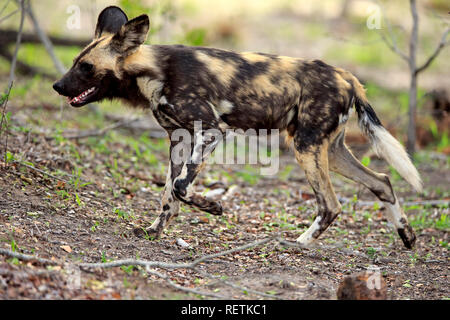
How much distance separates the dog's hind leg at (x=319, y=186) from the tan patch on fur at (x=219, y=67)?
677 mm

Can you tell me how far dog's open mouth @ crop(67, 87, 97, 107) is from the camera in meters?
3.83

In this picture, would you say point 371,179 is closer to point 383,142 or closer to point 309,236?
point 383,142

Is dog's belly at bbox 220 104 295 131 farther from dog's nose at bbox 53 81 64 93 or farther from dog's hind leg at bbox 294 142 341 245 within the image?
dog's nose at bbox 53 81 64 93

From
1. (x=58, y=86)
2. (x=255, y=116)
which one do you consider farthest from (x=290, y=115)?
(x=58, y=86)

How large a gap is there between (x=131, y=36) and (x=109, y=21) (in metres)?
0.35

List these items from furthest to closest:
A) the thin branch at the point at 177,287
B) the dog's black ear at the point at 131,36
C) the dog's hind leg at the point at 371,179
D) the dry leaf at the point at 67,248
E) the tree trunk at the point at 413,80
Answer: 1. the tree trunk at the point at 413,80
2. the dog's hind leg at the point at 371,179
3. the dog's black ear at the point at 131,36
4. the dry leaf at the point at 67,248
5. the thin branch at the point at 177,287

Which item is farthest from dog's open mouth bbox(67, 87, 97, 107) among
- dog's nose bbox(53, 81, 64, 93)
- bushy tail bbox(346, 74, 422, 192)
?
bushy tail bbox(346, 74, 422, 192)

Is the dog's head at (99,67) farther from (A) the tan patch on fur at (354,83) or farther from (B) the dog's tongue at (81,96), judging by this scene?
(A) the tan patch on fur at (354,83)

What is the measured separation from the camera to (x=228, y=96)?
12.9 feet

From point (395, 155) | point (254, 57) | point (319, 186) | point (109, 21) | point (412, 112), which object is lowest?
point (319, 186)

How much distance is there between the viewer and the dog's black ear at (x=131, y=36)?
12.1 feet

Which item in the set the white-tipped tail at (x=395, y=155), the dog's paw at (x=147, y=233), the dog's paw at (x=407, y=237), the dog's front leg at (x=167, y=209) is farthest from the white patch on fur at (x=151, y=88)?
the dog's paw at (x=407, y=237)

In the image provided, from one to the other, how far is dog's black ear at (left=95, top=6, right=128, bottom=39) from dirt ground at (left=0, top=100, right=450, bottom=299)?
1058 mm

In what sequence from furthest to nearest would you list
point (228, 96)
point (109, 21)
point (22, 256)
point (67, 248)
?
1. point (109, 21)
2. point (228, 96)
3. point (67, 248)
4. point (22, 256)
